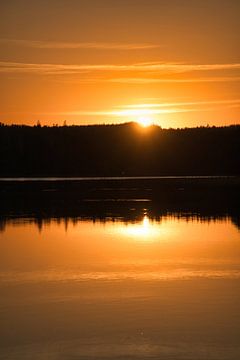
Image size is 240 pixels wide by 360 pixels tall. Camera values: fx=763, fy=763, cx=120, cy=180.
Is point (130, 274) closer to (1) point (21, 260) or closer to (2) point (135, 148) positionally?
(1) point (21, 260)

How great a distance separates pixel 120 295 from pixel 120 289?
0.66 metres

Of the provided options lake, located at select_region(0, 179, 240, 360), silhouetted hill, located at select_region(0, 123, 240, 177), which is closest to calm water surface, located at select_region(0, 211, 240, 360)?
lake, located at select_region(0, 179, 240, 360)

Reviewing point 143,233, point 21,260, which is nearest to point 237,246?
point 143,233

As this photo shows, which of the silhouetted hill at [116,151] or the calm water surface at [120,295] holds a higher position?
the silhouetted hill at [116,151]

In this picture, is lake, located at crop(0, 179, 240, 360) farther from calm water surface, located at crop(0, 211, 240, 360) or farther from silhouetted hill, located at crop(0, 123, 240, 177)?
silhouetted hill, located at crop(0, 123, 240, 177)

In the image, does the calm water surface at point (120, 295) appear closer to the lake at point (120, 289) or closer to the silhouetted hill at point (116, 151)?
the lake at point (120, 289)

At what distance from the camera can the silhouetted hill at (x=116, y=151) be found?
495 feet

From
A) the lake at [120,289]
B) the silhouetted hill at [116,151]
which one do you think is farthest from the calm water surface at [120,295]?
the silhouetted hill at [116,151]

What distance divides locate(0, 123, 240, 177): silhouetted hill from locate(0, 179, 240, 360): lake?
116 metres

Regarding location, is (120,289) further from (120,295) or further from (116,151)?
(116,151)

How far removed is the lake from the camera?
11.1m

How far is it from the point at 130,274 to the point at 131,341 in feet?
20.0

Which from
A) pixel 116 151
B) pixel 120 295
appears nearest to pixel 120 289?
pixel 120 295

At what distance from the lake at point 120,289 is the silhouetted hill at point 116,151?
380 ft
